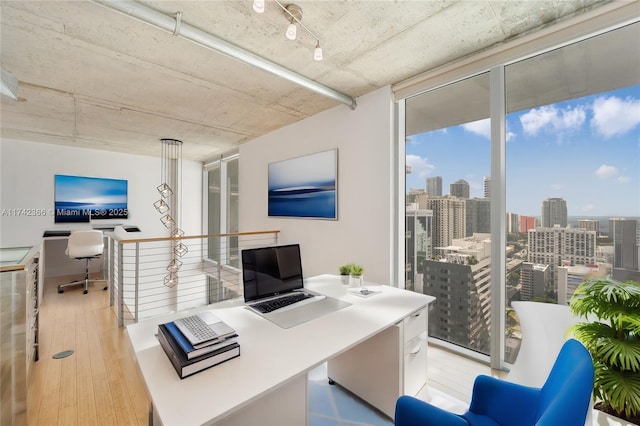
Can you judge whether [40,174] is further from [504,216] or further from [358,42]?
[504,216]

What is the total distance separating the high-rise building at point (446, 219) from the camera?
2602 mm

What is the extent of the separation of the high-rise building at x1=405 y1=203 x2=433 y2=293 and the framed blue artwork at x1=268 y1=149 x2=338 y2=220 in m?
0.93

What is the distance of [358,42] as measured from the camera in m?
2.20

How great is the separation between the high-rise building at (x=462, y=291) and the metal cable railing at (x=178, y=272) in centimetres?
249

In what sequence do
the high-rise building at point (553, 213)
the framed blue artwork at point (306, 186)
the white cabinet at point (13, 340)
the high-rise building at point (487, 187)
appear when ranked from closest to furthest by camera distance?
the white cabinet at point (13, 340) → the high-rise building at point (553, 213) → the high-rise building at point (487, 187) → the framed blue artwork at point (306, 186)

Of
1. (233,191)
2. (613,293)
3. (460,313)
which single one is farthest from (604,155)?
(233,191)

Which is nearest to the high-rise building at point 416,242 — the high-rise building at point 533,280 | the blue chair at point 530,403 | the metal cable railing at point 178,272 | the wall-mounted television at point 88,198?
the high-rise building at point 533,280

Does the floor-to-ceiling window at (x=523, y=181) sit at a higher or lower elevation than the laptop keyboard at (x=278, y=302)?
higher

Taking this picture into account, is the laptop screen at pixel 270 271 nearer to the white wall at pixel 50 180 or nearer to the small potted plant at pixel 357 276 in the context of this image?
the small potted plant at pixel 357 276

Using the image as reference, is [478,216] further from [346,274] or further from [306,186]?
[306,186]

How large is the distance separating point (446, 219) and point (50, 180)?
271 inches

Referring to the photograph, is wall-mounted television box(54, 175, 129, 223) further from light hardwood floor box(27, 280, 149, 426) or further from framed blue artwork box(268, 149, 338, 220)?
framed blue artwork box(268, 149, 338, 220)

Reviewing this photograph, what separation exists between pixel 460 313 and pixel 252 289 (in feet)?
6.54

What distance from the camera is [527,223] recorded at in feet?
7.34
